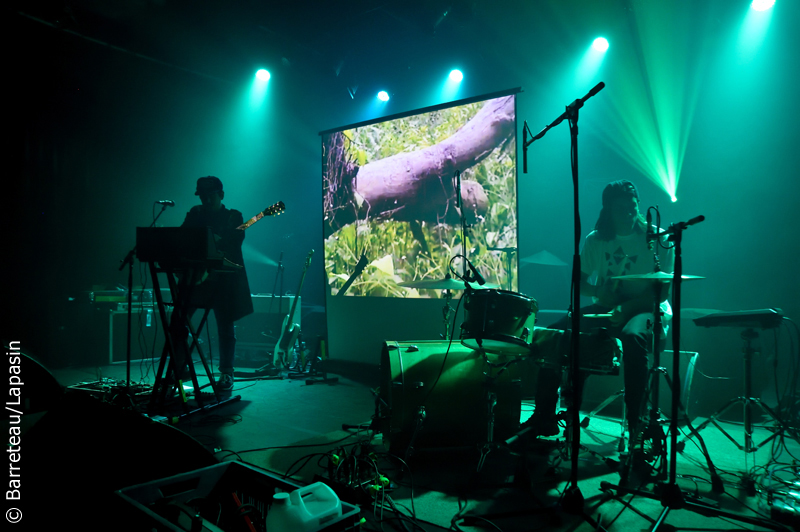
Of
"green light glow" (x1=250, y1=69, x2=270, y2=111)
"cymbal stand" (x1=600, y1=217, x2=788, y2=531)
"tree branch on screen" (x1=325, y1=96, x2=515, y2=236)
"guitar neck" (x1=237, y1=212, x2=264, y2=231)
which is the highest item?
"green light glow" (x1=250, y1=69, x2=270, y2=111)

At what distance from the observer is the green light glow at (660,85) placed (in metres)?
4.91

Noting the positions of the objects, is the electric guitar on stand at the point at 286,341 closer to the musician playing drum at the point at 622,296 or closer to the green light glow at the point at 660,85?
the musician playing drum at the point at 622,296

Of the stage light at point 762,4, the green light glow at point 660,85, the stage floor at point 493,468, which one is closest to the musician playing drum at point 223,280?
the stage floor at point 493,468

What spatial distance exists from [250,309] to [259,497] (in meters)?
3.22

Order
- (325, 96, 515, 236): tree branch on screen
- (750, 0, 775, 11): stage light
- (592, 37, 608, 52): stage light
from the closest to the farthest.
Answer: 1. (750, 0, 775, 11): stage light
2. (325, 96, 515, 236): tree branch on screen
3. (592, 37, 608, 52): stage light

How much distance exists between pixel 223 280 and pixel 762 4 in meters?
6.04

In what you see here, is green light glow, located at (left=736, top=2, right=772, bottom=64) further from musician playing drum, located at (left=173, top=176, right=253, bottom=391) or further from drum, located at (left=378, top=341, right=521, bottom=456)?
musician playing drum, located at (left=173, top=176, right=253, bottom=391)

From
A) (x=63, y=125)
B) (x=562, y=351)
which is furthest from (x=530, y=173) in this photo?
(x=63, y=125)

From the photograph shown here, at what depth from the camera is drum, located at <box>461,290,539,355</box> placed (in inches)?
96.5

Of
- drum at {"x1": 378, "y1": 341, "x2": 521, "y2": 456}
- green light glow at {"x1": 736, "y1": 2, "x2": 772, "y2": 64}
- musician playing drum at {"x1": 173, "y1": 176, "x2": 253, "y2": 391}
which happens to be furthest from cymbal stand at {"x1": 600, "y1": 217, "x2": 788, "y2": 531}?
green light glow at {"x1": 736, "y1": 2, "x2": 772, "y2": 64}

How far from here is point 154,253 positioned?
3373mm

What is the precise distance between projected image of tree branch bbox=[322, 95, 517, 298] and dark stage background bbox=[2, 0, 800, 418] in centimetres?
127

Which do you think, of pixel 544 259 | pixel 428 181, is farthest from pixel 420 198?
pixel 544 259

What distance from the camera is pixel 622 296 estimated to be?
3195 millimetres
